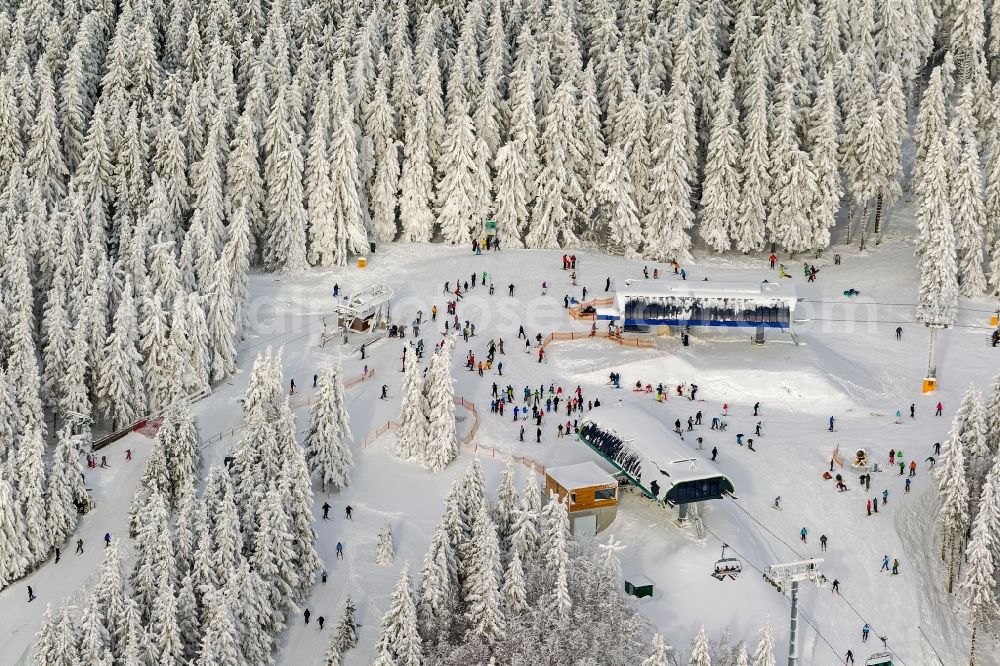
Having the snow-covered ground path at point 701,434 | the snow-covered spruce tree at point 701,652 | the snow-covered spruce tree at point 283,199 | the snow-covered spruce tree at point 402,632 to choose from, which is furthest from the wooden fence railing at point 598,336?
the snow-covered spruce tree at point 701,652

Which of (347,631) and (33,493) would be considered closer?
(347,631)

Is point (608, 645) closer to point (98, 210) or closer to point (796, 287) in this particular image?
→ point (796, 287)

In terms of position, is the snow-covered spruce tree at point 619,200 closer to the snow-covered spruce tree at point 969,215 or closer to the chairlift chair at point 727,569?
the snow-covered spruce tree at point 969,215

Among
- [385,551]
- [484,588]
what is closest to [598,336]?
[385,551]

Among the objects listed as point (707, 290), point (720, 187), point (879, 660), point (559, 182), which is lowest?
point (879, 660)

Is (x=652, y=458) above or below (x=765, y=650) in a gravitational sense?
above

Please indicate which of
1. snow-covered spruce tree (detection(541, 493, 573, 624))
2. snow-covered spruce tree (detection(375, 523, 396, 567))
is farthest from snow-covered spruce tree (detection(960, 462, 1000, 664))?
snow-covered spruce tree (detection(375, 523, 396, 567))

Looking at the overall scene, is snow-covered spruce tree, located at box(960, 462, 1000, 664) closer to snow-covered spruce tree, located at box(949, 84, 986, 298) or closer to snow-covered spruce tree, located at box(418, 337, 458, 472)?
snow-covered spruce tree, located at box(418, 337, 458, 472)

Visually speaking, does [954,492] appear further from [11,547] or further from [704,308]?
[11,547]
